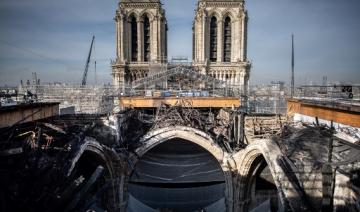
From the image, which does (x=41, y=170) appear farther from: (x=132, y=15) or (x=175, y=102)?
(x=132, y=15)

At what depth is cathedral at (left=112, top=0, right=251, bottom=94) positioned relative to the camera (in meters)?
32.7

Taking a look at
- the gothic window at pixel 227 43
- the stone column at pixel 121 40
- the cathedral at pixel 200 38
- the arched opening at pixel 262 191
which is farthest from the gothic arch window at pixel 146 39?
the arched opening at pixel 262 191

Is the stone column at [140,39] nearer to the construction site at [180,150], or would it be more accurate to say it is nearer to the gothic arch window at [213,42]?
the gothic arch window at [213,42]

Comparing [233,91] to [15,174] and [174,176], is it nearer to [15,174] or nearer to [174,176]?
[174,176]

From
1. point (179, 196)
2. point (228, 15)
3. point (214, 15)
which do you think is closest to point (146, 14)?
point (214, 15)

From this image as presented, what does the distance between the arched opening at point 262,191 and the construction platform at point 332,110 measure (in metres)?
3.03

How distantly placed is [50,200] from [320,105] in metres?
9.61

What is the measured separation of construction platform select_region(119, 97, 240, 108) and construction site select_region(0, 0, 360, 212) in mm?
59

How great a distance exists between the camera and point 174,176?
17562mm

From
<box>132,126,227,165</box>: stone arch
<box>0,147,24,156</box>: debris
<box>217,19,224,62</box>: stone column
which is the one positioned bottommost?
<box>132,126,227,165</box>: stone arch

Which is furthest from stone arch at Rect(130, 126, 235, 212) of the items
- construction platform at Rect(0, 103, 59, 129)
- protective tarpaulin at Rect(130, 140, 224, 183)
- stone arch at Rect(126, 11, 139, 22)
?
stone arch at Rect(126, 11, 139, 22)

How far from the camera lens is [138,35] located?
34.1m

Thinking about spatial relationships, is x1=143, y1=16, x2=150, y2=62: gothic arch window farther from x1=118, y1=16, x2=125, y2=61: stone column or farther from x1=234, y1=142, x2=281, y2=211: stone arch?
x1=234, y1=142, x2=281, y2=211: stone arch

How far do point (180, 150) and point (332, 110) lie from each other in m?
10.8
